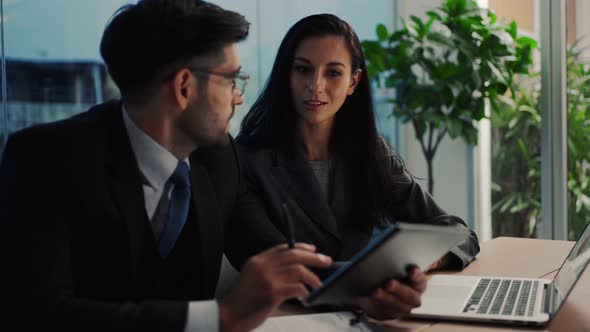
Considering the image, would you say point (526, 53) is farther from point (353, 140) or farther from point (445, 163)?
point (353, 140)

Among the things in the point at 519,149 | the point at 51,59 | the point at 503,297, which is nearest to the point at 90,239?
the point at 503,297

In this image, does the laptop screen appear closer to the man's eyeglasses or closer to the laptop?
the laptop

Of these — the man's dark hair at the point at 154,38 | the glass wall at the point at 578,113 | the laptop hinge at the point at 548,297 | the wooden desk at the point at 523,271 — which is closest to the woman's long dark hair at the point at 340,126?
the wooden desk at the point at 523,271

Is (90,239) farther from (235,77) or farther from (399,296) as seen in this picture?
(399,296)

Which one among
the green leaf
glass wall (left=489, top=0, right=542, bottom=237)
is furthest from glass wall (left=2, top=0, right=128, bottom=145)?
glass wall (left=489, top=0, right=542, bottom=237)

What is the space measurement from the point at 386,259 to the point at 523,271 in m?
Result: 0.84

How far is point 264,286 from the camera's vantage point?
1.10 metres

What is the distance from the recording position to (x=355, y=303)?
1.45 metres

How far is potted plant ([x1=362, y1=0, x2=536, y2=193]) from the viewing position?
166 inches

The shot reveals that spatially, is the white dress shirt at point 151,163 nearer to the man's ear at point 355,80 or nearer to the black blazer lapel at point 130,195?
the black blazer lapel at point 130,195

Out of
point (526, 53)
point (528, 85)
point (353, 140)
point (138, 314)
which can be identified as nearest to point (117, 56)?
point (138, 314)

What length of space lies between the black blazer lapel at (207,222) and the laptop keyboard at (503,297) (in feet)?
1.71

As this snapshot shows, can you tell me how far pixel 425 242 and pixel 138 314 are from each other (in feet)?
1.71

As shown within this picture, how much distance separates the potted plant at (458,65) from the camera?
13.8 feet
